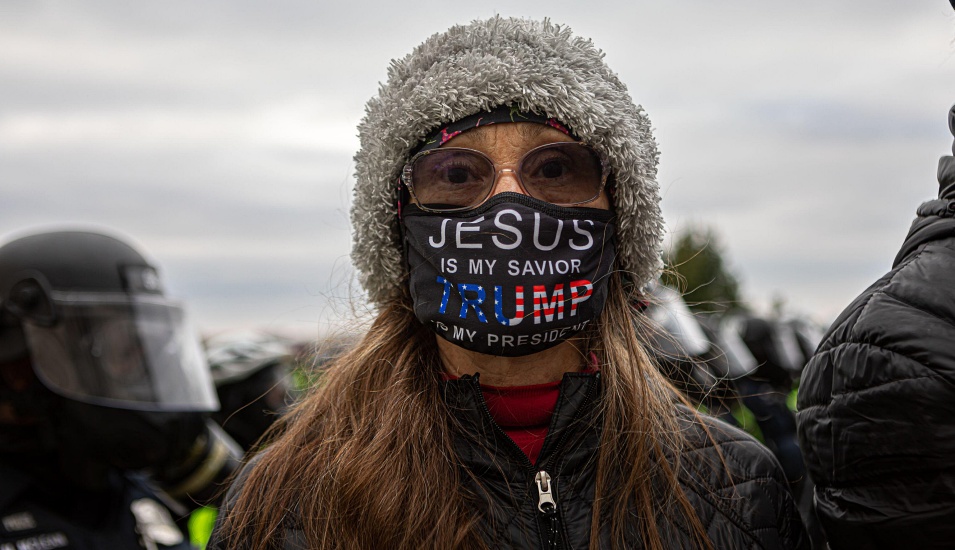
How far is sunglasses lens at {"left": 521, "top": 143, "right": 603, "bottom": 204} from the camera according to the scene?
2055mm

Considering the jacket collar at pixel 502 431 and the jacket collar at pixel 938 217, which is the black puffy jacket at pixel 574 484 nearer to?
the jacket collar at pixel 502 431

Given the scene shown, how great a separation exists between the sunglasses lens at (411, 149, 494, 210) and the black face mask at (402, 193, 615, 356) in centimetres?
4

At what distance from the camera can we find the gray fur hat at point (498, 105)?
204 centimetres

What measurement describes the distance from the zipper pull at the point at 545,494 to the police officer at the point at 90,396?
212 cm

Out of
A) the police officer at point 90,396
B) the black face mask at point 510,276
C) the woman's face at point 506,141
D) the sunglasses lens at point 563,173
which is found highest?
the woman's face at point 506,141

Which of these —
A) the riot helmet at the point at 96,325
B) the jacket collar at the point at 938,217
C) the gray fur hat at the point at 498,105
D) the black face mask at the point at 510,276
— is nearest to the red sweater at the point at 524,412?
the black face mask at the point at 510,276

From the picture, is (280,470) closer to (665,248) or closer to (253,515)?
(253,515)

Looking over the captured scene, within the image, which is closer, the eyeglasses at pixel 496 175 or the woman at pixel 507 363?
the woman at pixel 507 363

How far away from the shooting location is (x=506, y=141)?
6.75 feet

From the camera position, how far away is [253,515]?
6.48 feet

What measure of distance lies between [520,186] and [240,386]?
169 inches

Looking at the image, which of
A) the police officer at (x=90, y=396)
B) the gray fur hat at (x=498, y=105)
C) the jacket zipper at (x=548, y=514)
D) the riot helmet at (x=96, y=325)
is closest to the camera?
the jacket zipper at (x=548, y=514)

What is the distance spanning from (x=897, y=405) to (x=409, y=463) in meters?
1.09

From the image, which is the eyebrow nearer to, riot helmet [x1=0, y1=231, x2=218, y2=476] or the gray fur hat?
the gray fur hat
